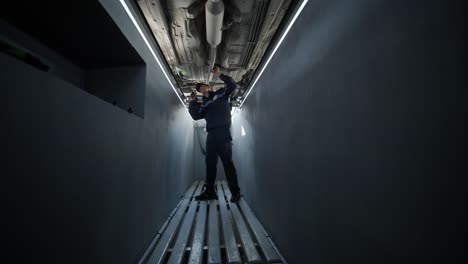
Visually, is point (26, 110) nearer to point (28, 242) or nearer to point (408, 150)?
point (28, 242)

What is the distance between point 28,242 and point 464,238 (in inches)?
36.3

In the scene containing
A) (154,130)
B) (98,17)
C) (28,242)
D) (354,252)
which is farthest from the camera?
(154,130)

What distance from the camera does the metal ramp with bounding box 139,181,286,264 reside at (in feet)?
3.60

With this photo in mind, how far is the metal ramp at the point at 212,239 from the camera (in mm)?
1098

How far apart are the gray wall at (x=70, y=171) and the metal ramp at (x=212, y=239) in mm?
204

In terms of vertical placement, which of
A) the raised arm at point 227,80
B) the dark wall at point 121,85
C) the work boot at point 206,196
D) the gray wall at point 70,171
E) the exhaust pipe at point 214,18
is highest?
the exhaust pipe at point 214,18

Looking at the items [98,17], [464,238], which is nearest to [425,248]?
[464,238]

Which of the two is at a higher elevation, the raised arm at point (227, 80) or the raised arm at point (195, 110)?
the raised arm at point (227, 80)

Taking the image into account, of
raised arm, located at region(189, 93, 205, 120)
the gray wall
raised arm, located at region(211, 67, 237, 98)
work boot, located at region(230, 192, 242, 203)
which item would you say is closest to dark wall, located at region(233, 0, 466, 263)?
the gray wall

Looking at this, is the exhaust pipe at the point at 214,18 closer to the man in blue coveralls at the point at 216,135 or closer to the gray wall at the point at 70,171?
the gray wall at the point at 70,171

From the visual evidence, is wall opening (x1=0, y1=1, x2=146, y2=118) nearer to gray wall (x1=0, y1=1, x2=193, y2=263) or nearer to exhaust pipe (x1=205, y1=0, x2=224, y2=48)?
gray wall (x1=0, y1=1, x2=193, y2=263)

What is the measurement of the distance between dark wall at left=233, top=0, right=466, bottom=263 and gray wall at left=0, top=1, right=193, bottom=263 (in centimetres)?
87

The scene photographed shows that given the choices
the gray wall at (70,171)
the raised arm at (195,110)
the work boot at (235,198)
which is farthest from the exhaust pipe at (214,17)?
the work boot at (235,198)

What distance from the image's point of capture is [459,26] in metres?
0.32
